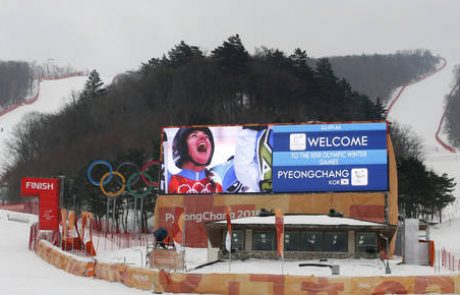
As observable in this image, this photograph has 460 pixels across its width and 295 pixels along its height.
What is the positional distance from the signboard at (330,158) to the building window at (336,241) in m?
8.78

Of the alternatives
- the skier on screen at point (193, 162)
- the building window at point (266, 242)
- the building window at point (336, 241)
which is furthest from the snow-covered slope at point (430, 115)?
the building window at point (266, 242)

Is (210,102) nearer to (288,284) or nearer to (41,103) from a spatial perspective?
(41,103)

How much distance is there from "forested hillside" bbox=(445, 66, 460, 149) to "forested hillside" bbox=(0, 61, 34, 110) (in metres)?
91.4

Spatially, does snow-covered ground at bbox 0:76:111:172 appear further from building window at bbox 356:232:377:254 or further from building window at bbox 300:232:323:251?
building window at bbox 356:232:377:254

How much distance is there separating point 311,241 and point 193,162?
14.0 metres

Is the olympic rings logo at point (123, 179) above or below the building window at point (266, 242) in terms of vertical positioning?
above

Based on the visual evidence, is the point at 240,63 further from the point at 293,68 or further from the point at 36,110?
the point at 36,110

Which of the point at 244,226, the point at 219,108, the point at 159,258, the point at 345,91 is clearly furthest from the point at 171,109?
the point at 159,258

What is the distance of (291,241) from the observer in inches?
1478

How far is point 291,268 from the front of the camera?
34219 millimetres

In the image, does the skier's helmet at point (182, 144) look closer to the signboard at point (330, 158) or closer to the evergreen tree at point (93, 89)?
the signboard at point (330, 158)

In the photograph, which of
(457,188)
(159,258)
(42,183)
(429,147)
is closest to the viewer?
(159,258)

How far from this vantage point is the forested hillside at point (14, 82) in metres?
162

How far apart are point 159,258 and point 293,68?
66972 millimetres
